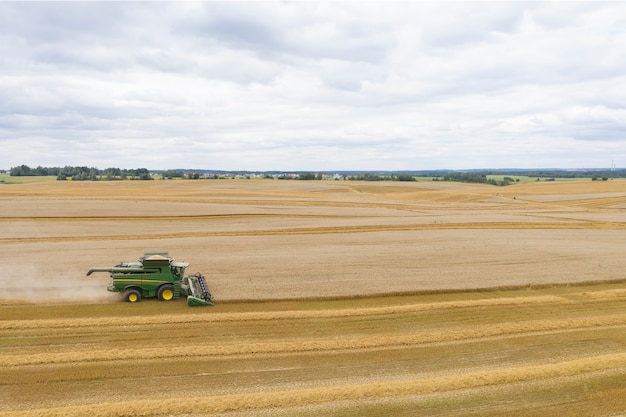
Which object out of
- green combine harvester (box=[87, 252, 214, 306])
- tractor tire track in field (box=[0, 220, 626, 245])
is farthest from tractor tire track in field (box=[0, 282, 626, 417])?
tractor tire track in field (box=[0, 220, 626, 245])

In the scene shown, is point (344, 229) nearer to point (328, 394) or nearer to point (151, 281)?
point (151, 281)

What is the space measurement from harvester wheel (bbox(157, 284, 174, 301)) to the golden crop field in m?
0.40

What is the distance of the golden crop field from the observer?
41.5ft

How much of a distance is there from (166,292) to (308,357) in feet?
27.0

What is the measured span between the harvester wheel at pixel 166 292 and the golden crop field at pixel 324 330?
395 mm

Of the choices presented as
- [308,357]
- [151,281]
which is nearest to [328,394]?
[308,357]

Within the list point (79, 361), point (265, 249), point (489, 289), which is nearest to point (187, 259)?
point (265, 249)

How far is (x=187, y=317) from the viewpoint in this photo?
18.4 m

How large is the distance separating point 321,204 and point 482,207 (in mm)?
22581

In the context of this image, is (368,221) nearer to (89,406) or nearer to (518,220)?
(518,220)

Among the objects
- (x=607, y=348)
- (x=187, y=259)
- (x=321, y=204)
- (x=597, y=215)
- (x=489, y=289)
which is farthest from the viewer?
(x=321, y=204)

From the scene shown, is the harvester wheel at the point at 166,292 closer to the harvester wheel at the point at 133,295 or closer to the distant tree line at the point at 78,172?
the harvester wheel at the point at 133,295

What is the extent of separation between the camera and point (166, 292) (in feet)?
68.0

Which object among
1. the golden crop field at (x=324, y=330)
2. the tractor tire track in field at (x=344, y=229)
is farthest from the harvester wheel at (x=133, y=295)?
the tractor tire track in field at (x=344, y=229)
